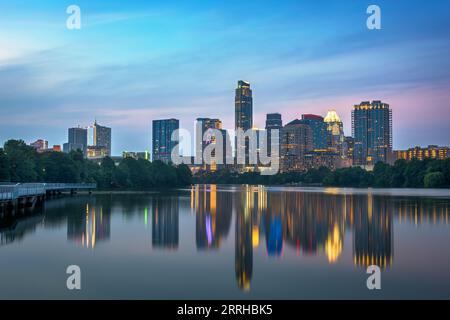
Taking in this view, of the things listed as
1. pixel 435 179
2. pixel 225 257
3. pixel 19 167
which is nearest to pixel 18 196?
pixel 225 257

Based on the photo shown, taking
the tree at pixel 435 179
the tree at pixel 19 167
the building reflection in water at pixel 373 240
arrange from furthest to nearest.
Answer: the tree at pixel 435 179, the tree at pixel 19 167, the building reflection in water at pixel 373 240

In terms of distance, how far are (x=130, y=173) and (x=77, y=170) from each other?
45.6 metres

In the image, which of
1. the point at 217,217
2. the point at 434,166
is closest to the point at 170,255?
the point at 217,217

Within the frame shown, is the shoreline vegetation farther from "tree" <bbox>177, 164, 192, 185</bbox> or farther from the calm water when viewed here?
the calm water

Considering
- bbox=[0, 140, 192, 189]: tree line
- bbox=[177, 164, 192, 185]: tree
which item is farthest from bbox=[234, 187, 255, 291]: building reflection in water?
bbox=[177, 164, 192, 185]: tree

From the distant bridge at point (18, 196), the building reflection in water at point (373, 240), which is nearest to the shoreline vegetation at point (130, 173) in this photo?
the distant bridge at point (18, 196)

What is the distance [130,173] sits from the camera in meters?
155

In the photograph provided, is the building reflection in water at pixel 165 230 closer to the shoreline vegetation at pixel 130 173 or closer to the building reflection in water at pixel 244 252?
the building reflection in water at pixel 244 252

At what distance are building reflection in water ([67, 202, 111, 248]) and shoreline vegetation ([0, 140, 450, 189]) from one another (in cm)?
3653

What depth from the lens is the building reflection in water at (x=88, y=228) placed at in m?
Answer: 30.6

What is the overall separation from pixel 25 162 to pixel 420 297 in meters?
83.2

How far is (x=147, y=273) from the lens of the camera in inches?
806

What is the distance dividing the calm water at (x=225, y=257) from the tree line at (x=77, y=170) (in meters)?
47.9
